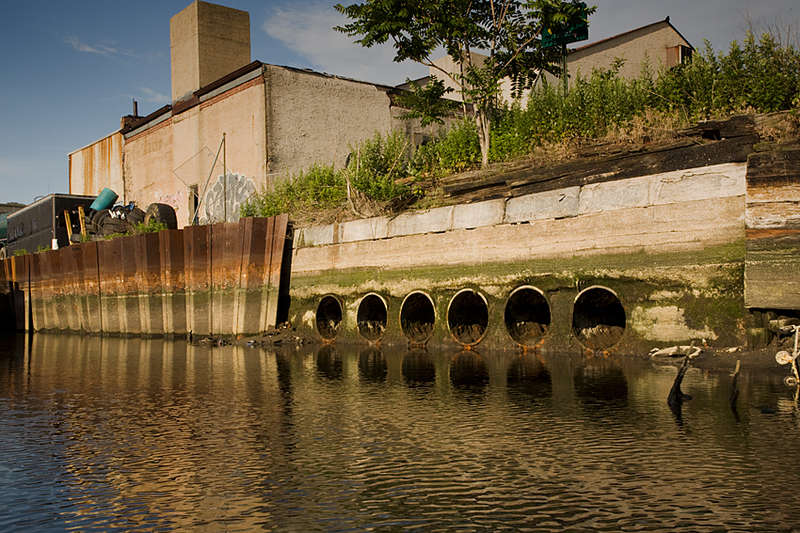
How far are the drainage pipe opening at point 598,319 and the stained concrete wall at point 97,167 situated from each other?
79.0ft

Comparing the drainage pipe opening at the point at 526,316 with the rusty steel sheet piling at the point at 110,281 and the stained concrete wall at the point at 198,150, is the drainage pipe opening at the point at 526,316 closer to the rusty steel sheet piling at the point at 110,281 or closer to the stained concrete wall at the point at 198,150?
the stained concrete wall at the point at 198,150

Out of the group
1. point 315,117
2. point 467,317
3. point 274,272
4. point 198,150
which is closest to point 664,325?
point 467,317

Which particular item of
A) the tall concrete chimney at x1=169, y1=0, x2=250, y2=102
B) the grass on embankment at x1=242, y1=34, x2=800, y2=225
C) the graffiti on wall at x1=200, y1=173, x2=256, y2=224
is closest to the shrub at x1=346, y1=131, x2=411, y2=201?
the grass on embankment at x1=242, y1=34, x2=800, y2=225

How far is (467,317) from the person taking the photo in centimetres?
1297

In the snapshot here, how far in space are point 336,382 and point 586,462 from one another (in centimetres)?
467

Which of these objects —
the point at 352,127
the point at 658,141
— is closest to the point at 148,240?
the point at 352,127

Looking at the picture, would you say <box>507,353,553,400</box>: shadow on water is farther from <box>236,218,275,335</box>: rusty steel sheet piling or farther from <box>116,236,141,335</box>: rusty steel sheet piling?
<box>116,236,141,335</box>: rusty steel sheet piling

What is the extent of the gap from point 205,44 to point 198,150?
12.6 feet

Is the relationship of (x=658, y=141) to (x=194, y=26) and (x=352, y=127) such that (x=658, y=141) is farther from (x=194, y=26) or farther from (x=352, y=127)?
(x=194, y=26)

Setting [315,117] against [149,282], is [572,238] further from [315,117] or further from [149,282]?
[315,117]

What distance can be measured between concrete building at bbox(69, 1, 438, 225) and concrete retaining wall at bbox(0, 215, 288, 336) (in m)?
2.74

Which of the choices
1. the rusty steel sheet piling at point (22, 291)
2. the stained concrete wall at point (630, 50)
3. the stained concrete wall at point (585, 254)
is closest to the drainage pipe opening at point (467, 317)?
the stained concrete wall at point (585, 254)

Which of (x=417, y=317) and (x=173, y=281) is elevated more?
(x=173, y=281)

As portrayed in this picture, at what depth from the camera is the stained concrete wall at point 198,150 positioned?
2044cm
